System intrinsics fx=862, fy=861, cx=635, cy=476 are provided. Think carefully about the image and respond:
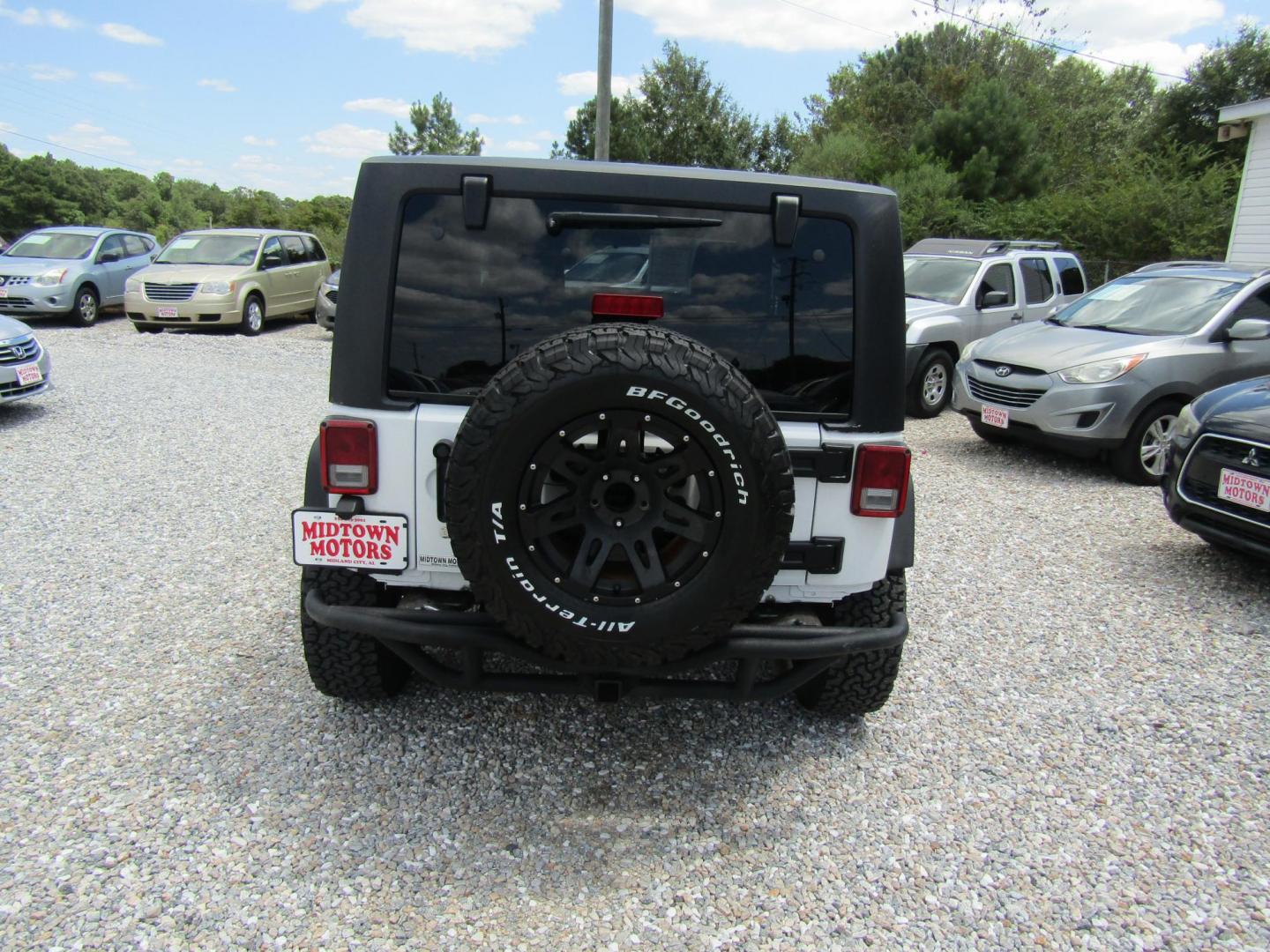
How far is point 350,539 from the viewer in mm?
2629

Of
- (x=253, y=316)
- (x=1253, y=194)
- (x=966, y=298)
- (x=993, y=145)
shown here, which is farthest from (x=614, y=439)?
(x=993, y=145)

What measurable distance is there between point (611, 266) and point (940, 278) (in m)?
9.06

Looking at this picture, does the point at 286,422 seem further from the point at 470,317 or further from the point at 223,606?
the point at 470,317

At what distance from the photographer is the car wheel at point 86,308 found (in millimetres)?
14547

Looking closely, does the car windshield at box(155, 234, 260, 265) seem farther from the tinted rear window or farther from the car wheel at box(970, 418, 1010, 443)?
the tinted rear window

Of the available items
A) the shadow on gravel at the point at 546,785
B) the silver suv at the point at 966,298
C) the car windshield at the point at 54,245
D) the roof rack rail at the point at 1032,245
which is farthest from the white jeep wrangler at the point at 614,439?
the car windshield at the point at 54,245

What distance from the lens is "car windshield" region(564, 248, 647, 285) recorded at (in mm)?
2527

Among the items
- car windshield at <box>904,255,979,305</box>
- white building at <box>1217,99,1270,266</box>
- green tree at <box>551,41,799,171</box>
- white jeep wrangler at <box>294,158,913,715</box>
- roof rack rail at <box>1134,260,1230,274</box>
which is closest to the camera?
white jeep wrangler at <box>294,158,913,715</box>

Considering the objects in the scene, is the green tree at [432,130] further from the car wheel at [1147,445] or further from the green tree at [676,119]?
the car wheel at [1147,445]

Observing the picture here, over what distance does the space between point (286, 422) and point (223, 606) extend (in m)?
4.47

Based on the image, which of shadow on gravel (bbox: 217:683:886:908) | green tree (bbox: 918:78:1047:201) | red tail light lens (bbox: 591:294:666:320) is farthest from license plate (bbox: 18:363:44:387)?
green tree (bbox: 918:78:1047:201)

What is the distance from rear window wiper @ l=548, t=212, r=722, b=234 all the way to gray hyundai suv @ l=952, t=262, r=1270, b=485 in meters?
5.47

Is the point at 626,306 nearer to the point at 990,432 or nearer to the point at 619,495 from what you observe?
the point at 619,495

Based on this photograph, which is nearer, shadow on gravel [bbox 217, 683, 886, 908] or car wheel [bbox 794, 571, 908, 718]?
shadow on gravel [bbox 217, 683, 886, 908]
